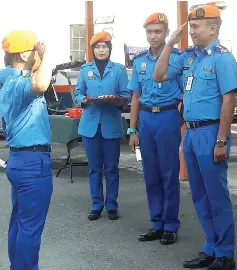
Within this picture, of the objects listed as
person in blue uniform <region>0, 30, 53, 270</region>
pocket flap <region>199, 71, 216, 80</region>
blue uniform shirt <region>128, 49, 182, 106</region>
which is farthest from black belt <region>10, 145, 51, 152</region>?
blue uniform shirt <region>128, 49, 182, 106</region>

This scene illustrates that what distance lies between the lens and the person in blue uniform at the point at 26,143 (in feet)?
11.0

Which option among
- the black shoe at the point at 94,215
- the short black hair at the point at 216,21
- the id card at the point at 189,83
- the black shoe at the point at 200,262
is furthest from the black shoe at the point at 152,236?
the short black hair at the point at 216,21

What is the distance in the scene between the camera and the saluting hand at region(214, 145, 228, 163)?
383 centimetres

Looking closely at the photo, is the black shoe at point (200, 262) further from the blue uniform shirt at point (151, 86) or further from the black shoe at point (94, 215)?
the black shoe at point (94, 215)

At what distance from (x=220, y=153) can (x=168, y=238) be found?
1271mm

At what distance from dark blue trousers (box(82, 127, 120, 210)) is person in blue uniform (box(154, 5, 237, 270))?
166cm

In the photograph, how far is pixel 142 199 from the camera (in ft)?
21.8

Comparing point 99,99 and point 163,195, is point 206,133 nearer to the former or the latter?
point 163,195

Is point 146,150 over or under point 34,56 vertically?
under

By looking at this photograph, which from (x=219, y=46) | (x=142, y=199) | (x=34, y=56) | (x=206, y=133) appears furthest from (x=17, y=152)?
(x=142, y=199)

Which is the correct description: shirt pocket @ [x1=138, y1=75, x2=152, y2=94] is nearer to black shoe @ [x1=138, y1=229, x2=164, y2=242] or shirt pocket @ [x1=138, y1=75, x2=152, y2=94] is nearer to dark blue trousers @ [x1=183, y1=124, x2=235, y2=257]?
dark blue trousers @ [x1=183, y1=124, x2=235, y2=257]

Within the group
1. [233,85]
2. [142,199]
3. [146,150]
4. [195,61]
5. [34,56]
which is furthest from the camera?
[142,199]

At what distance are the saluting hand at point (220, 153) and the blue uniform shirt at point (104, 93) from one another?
75.2 inches

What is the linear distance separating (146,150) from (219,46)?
4.24 ft
